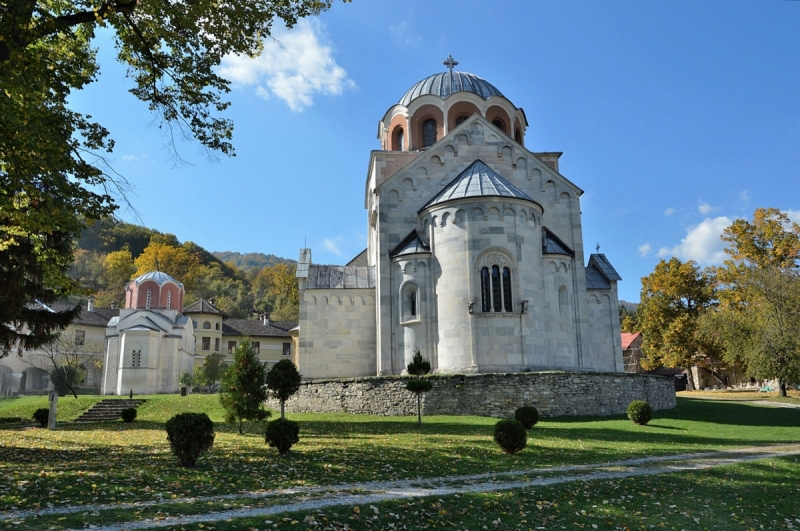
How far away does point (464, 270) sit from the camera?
24.2 meters

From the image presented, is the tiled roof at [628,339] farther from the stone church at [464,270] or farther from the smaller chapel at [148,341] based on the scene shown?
the smaller chapel at [148,341]

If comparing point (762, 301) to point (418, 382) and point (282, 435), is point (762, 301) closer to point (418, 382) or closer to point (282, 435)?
point (418, 382)

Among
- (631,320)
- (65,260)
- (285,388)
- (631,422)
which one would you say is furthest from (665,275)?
(65,260)

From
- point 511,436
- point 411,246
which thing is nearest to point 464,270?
point 411,246

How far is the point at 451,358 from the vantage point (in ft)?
78.3

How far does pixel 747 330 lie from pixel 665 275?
977 centimetres

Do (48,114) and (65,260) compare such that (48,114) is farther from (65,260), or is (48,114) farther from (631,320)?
(631,320)

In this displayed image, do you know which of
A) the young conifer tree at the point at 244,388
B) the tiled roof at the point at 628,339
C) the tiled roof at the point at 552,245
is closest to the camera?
the young conifer tree at the point at 244,388

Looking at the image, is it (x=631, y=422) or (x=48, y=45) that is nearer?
(x=48, y=45)

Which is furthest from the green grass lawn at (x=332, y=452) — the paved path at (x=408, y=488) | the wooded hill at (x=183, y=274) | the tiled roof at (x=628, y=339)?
the wooded hill at (x=183, y=274)

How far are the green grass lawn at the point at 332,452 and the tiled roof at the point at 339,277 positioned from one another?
24.1ft

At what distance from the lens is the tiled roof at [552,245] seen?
26.0m

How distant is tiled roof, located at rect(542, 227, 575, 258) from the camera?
2595 cm

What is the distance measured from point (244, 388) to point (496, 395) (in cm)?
909
